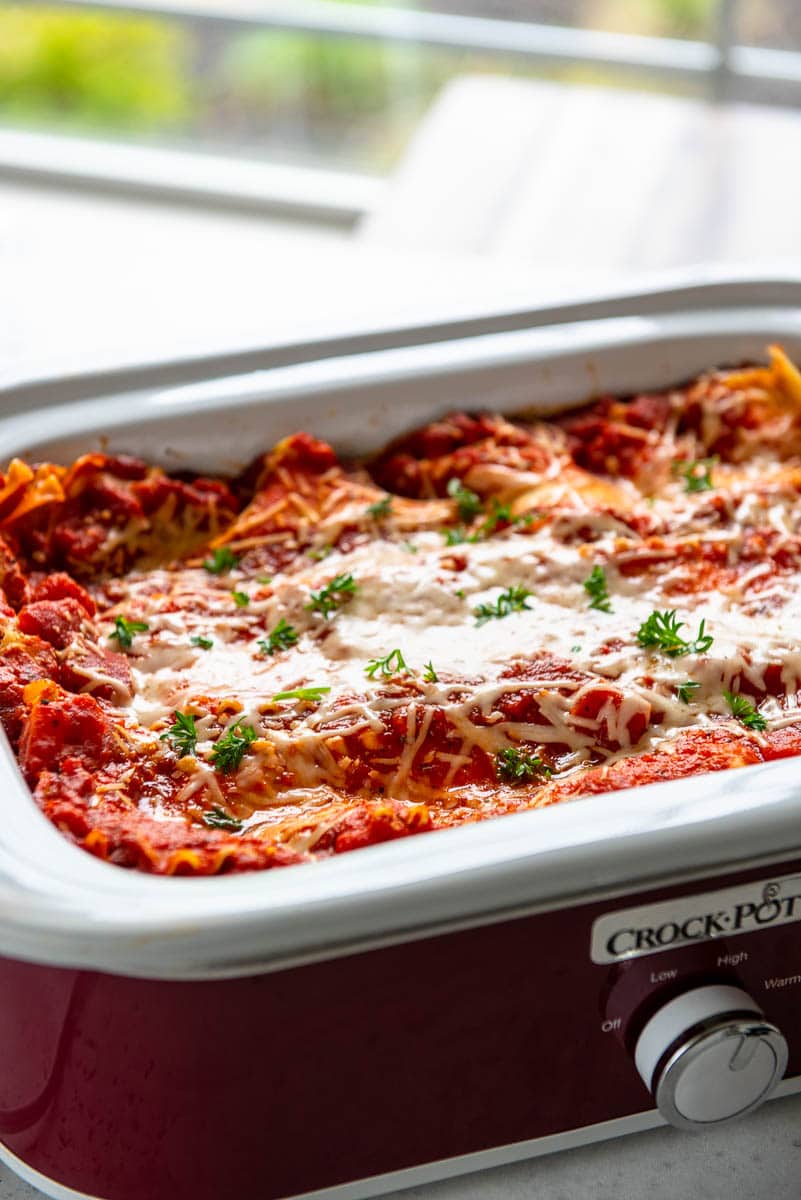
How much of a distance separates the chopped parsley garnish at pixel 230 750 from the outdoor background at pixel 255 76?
10.2 ft

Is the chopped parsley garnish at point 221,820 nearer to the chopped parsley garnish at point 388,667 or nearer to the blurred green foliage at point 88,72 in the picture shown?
the chopped parsley garnish at point 388,667

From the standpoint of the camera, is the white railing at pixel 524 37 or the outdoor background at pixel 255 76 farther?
the outdoor background at pixel 255 76

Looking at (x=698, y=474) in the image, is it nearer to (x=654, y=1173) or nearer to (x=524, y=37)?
(x=654, y=1173)

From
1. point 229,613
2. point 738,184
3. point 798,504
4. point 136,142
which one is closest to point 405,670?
point 229,613

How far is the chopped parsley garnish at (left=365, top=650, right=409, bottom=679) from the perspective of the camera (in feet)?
4.29

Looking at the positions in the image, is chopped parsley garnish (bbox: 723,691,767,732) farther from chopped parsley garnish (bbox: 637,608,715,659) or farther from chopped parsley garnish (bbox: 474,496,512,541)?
chopped parsley garnish (bbox: 474,496,512,541)

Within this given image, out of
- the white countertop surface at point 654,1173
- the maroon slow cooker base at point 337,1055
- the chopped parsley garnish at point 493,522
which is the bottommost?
the white countertop surface at point 654,1173

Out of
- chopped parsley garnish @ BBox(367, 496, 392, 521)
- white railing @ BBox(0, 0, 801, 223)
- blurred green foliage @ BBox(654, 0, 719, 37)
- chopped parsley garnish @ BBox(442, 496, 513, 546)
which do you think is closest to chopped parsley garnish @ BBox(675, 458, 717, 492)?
chopped parsley garnish @ BBox(442, 496, 513, 546)

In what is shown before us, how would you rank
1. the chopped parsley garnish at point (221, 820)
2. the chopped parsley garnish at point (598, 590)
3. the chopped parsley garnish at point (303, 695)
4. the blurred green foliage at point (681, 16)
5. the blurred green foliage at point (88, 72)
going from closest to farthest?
the chopped parsley garnish at point (221, 820) → the chopped parsley garnish at point (303, 695) → the chopped parsley garnish at point (598, 590) → the blurred green foliage at point (681, 16) → the blurred green foliage at point (88, 72)

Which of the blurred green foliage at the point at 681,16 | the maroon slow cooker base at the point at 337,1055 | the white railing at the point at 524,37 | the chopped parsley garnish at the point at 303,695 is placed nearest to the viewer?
the maroon slow cooker base at the point at 337,1055

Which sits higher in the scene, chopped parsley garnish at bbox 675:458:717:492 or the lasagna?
chopped parsley garnish at bbox 675:458:717:492

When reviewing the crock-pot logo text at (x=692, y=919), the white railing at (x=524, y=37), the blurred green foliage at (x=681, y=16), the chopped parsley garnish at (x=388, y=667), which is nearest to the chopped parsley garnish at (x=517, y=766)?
the chopped parsley garnish at (x=388, y=667)

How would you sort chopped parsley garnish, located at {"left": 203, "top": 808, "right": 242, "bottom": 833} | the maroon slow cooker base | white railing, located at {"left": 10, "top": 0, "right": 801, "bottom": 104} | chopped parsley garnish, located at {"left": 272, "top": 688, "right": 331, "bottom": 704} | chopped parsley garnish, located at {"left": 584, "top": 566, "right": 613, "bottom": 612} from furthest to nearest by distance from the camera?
white railing, located at {"left": 10, "top": 0, "right": 801, "bottom": 104}
chopped parsley garnish, located at {"left": 584, "top": 566, "right": 613, "bottom": 612}
chopped parsley garnish, located at {"left": 272, "top": 688, "right": 331, "bottom": 704}
chopped parsley garnish, located at {"left": 203, "top": 808, "right": 242, "bottom": 833}
the maroon slow cooker base

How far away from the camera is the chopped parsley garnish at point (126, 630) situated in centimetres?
137
